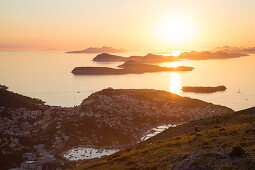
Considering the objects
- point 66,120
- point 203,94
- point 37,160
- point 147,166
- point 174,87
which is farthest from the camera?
point 174,87

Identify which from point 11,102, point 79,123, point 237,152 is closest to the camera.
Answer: point 237,152

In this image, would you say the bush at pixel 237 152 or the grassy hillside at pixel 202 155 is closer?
the grassy hillside at pixel 202 155

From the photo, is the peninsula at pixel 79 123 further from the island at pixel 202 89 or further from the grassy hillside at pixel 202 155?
the island at pixel 202 89

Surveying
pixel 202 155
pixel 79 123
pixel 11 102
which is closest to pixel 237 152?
pixel 202 155

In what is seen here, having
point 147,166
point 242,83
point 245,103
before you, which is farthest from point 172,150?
point 242,83

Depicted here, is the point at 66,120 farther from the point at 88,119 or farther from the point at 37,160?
the point at 37,160

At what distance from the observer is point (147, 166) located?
20.1 m

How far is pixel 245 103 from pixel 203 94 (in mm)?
29960

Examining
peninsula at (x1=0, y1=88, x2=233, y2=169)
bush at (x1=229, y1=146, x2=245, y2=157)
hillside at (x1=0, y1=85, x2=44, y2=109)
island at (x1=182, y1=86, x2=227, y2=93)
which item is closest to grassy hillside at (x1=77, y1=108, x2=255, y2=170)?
bush at (x1=229, y1=146, x2=245, y2=157)

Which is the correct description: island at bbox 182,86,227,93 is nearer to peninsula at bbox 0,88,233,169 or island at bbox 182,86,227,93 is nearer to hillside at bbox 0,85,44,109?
peninsula at bbox 0,88,233,169

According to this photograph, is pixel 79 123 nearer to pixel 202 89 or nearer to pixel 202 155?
pixel 202 155

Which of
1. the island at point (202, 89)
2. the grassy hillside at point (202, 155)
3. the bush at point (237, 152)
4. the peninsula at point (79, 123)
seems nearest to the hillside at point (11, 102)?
the peninsula at point (79, 123)

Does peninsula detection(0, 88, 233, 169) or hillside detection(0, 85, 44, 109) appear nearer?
peninsula detection(0, 88, 233, 169)

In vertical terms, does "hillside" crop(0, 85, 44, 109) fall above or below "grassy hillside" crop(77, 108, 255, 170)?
below
